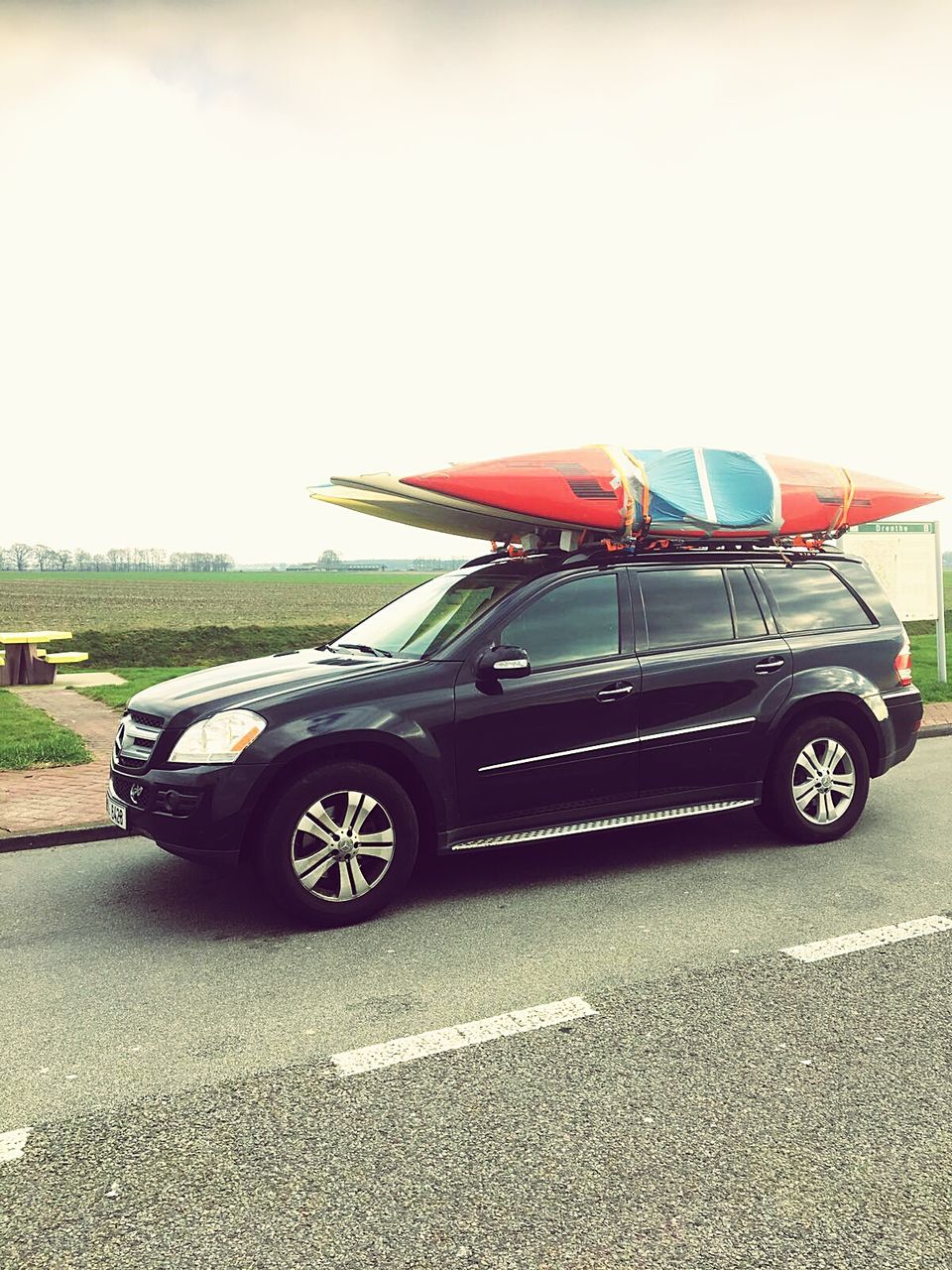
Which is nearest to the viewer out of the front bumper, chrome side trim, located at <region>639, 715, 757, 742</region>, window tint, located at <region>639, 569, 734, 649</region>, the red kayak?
the front bumper

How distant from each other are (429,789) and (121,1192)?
2.67 metres

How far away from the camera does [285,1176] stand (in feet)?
9.59

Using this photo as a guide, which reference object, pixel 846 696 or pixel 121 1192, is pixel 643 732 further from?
pixel 121 1192

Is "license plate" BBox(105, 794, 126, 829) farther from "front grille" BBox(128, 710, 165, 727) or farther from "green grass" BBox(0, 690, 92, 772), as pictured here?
"green grass" BBox(0, 690, 92, 772)

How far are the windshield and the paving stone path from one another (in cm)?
217

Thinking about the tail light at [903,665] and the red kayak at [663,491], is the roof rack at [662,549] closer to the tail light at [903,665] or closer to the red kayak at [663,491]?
the red kayak at [663,491]

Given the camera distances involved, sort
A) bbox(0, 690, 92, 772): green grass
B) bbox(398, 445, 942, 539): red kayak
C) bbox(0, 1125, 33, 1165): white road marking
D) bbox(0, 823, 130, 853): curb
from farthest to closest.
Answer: bbox(0, 690, 92, 772): green grass < bbox(0, 823, 130, 853): curb < bbox(398, 445, 942, 539): red kayak < bbox(0, 1125, 33, 1165): white road marking

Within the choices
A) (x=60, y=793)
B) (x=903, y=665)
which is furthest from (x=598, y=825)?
(x=60, y=793)

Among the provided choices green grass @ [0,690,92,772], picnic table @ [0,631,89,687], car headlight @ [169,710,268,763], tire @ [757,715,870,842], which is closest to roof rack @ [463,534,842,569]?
tire @ [757,715,870,842]

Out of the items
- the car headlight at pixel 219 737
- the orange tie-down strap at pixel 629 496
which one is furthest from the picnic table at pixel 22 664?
the orange tie-down strap at pixel 629 496

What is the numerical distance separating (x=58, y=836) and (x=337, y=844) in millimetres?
2538

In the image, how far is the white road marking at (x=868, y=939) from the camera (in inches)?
182

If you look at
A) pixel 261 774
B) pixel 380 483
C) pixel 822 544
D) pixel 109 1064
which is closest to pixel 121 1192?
pixel 109 1064

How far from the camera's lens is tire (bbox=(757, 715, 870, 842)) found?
6.38 metres
